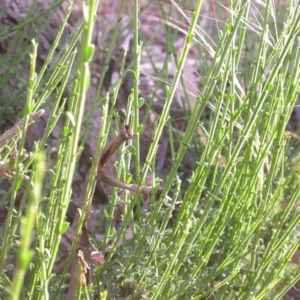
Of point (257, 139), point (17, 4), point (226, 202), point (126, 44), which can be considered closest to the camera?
point (226, 202)

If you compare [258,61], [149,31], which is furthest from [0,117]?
[149,31]

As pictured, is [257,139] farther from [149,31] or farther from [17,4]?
[149,31]

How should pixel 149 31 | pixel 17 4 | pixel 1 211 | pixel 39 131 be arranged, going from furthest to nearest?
1. pixel 149 31
2. pixel 17 4
3. pixel 39 131
4. pixel 1 211

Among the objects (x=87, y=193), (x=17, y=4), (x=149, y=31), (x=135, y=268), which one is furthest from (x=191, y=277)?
(x=149, y=31)

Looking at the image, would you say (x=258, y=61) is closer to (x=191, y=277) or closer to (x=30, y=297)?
(x=191, y=277)

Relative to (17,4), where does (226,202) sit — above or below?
below

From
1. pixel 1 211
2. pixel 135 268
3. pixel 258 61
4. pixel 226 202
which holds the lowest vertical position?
pixel 1 211

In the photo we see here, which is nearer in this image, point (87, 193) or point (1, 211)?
point (87, 193)

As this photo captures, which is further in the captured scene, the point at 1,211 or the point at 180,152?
the point at 1,211

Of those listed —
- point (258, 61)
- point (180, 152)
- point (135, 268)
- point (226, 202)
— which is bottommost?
point (135, 268)
